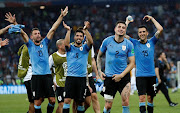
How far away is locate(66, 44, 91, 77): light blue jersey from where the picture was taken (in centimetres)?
1009

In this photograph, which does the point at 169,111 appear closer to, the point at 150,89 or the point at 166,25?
the point at 150,89

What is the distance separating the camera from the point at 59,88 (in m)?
11.7

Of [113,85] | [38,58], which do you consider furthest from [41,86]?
[113,85]

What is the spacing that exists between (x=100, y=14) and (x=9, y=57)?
11236 mm

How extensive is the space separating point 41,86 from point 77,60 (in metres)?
1.28

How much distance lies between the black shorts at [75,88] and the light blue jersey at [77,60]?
A: 13 centimetres

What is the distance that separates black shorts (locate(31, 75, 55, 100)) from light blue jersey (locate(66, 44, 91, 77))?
0.74 meters

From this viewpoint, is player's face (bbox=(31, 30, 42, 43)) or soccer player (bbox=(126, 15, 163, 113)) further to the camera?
soccer player (bbox=(126, 15, 163, 113))

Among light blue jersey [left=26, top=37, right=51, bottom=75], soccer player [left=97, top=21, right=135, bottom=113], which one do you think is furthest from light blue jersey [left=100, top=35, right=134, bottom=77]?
light blue jersey [left=26, top=37, right=51, bottom=75]

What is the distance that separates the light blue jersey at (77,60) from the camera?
10.1 metres

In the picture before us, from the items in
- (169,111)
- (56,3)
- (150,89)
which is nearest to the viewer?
(150,89)

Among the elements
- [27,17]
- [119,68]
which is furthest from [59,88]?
[27,17]

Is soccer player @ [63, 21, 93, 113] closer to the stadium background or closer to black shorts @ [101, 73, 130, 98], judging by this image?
black shorts @ [101, 73, 130, 98]

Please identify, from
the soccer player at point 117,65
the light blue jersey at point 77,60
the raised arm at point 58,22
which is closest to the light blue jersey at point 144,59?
the soccer player at point 117,65
